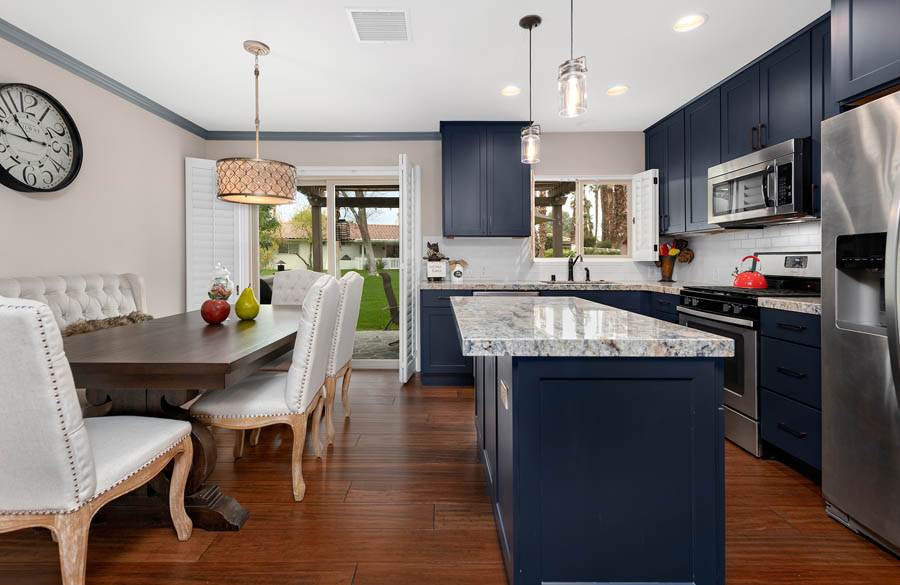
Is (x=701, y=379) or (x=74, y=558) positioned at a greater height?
(x=701, y=379)

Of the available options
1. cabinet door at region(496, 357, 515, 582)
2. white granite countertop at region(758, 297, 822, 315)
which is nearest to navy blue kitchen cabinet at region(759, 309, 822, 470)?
white granite countertop at region(758, 297, 822, 315)

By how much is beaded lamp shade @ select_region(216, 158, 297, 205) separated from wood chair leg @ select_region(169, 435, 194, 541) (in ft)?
4.80

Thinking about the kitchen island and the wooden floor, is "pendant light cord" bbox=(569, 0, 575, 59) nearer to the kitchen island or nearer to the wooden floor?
the kitchen island

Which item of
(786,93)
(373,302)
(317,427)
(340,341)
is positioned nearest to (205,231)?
(373,302)

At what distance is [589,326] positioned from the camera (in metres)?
1.36

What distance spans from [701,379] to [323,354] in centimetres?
160

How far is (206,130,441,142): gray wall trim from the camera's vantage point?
14.7ft

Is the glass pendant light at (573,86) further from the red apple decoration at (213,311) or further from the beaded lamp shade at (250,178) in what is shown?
the red apple decoration at (213,311)

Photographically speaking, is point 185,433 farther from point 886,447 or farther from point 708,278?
point 708,278

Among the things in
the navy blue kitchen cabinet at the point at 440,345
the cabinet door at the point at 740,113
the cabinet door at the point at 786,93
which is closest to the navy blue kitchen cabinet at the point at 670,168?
the cabinet door at the point at 740,113

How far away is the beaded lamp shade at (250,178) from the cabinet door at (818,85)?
3.07m

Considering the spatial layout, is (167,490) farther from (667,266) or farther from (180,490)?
(667,266)

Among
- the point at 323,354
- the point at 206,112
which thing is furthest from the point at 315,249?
the point at 323,354

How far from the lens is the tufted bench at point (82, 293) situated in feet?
8.21
